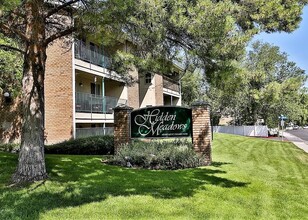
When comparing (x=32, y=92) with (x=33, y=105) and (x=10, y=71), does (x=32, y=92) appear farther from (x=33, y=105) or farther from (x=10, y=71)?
(x=10, y=71)

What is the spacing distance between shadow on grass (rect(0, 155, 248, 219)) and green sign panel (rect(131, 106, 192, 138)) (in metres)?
2.03

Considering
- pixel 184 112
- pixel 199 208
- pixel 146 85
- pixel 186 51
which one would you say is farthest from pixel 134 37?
pixel 146 85

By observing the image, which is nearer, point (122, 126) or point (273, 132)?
point (122, 126)

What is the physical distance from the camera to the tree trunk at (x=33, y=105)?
786 centimetres

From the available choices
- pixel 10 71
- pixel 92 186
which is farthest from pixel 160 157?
pixel 10 71

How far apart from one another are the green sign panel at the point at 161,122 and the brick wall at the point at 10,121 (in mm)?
9639

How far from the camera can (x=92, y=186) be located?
25.1 ft

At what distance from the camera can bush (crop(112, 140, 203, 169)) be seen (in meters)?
11.2

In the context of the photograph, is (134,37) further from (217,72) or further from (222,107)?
(222,107)

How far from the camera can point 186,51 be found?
886 cm

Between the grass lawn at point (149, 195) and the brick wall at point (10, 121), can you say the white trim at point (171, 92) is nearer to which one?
the brick wall at point (10, 121)

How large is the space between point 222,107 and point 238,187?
4474cm

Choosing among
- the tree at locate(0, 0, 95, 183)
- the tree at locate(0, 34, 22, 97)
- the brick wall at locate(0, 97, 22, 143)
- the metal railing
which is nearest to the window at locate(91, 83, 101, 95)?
the metal railing

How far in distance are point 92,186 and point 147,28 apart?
13.9 feet
